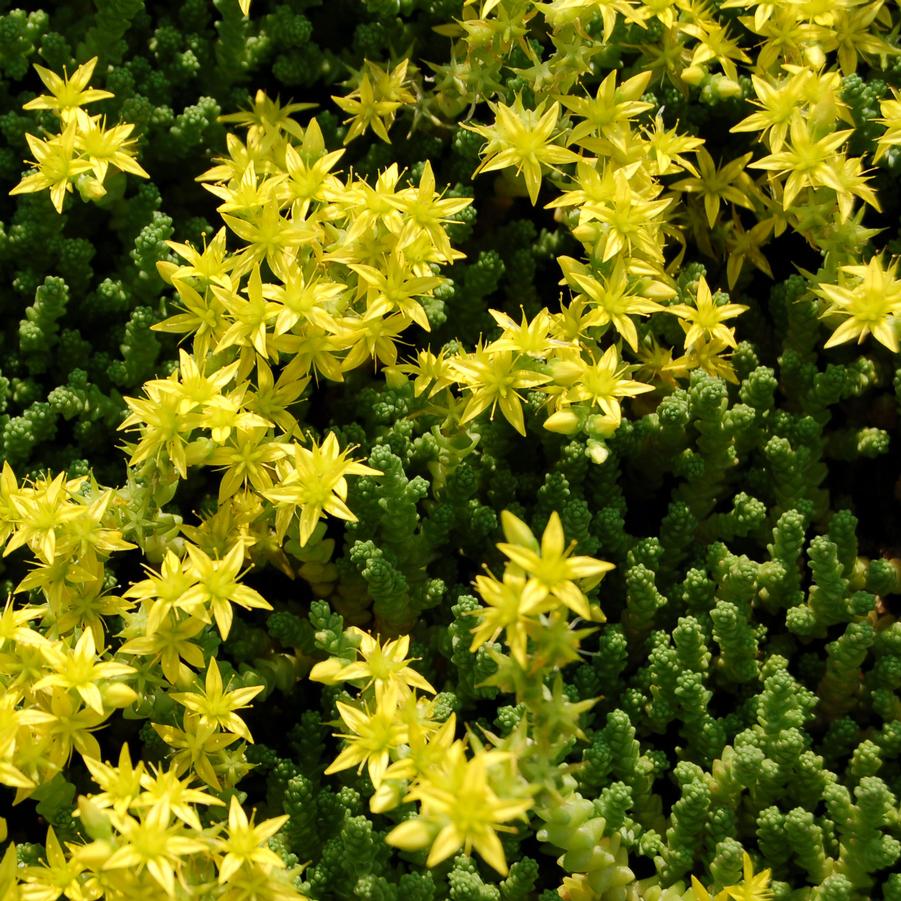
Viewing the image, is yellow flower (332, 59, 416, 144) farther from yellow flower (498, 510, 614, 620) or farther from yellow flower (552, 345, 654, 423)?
yellow flower (498, 510, 614, 620)

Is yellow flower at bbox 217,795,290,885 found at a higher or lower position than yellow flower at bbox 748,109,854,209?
lower

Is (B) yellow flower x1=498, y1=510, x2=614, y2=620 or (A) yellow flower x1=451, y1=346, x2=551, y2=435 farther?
(A) yellow flower x1=451, y1=346, x2=551, y2=435

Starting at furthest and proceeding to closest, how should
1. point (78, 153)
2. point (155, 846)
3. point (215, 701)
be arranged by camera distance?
1. point (78, 153)
2. point (215, 701)
3. point (155, 846)

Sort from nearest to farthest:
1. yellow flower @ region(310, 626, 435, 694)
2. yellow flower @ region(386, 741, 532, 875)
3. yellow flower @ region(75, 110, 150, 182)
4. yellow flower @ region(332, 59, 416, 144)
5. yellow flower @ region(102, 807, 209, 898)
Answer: yellow flower @ region(386, 741, 532, 875) → yellow flower @ region(102, 807, 209, 898) → yellow flower @ region(310, 626, 435, 694) → yellow flower @ region(75, 110, 150, 182) → yellow flower @ region(332, 59, 416, 144)

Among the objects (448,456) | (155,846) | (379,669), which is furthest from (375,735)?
(448,456)

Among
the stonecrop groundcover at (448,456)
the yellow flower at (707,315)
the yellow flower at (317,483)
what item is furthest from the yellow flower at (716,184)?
the yellow flower at (317,483)

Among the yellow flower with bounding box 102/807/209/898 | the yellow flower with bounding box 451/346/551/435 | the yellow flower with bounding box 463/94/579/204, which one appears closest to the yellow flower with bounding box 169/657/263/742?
the yellow flower with bounding box 102/807/209/898

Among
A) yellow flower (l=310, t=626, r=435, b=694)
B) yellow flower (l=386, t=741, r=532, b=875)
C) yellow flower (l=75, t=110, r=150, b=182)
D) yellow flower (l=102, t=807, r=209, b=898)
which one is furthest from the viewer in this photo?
yellow flower (l=75, t=110, r=150, b=182)

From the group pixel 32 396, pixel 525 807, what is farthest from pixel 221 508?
pixel 525 807

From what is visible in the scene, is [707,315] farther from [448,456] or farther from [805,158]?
[448,456]
